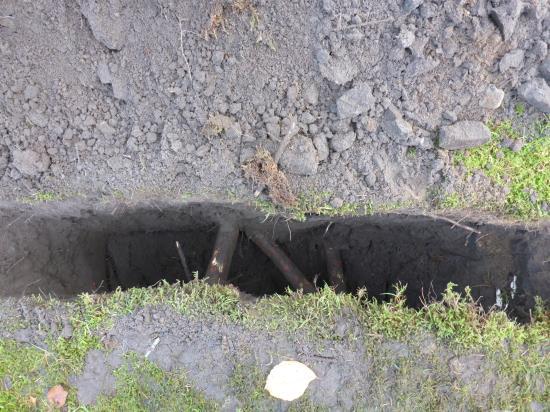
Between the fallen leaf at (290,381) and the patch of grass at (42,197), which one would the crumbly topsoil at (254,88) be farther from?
the fallen leaf at (290,381)

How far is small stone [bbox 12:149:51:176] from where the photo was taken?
7.29ft

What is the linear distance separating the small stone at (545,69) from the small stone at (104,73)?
6.60 feet

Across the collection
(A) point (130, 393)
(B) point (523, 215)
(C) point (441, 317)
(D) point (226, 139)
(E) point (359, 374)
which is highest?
(D) point (226, 139)

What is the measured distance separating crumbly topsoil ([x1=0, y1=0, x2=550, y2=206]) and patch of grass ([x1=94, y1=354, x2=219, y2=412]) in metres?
0.87

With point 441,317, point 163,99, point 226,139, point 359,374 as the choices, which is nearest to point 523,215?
point 441,317

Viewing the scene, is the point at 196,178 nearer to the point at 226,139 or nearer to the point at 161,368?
the point at 226,139

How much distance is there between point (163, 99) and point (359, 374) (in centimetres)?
159

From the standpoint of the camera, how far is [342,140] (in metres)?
2.11

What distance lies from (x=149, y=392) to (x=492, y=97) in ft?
6.90

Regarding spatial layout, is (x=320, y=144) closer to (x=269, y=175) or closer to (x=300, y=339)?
(x=269, y=175)

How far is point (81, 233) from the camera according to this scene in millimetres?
2879

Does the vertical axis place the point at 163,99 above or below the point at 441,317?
above

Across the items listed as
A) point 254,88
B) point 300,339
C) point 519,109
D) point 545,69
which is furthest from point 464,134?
point 300,339

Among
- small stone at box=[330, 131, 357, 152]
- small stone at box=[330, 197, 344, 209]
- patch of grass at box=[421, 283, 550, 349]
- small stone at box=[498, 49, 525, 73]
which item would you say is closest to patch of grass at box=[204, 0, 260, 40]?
small stone at box=[330, 131, 357, 152]
